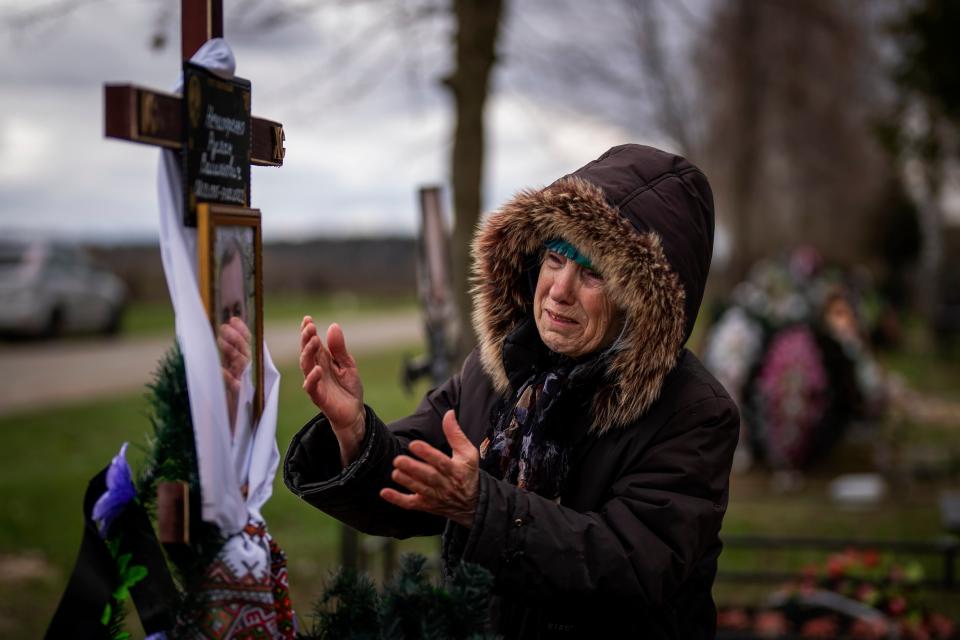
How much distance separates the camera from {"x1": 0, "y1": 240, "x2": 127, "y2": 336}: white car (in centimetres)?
1739

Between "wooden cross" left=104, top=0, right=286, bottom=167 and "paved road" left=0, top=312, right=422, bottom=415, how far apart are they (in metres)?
9.40

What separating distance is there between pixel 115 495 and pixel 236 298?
1.50ft

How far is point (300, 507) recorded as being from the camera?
26.8ft

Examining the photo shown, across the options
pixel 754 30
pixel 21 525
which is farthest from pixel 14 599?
pixel 754 30

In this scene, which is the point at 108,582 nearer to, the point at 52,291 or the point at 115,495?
the point at 115,495

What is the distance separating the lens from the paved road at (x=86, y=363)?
12992mm

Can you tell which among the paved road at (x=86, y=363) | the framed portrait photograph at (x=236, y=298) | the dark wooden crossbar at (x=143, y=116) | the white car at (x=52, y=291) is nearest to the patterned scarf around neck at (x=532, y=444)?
the framed portrait photograph at (x=236, y=298)

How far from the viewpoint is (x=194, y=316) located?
5.70ft

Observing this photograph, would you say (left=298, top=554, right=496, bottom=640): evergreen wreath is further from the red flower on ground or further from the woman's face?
the red flower on ground

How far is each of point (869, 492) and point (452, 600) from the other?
686cm

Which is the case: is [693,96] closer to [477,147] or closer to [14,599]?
[477,147]

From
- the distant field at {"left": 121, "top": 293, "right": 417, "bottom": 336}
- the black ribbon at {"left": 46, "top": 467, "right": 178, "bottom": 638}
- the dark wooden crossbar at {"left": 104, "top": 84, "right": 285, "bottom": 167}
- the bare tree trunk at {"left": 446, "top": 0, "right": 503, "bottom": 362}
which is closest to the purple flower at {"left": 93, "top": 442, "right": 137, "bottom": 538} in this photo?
the black ribbon at {"left": 46, "top": 467, "right": 178, "bottom": 638}

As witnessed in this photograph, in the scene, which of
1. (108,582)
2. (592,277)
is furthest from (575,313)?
(108,582)

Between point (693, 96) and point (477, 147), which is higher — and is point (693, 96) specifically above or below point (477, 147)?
above
